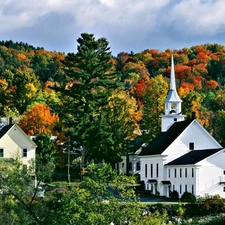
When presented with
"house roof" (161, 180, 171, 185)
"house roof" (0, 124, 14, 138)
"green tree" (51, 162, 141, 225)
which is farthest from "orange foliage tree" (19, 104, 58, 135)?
"green tree" (51, 162, 141, 225)

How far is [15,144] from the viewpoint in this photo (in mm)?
87438

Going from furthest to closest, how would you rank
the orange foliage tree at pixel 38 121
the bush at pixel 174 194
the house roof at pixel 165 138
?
the orange foliage tree at pixel 38 121 < the house roof at pixel 165 138 < the bush at pixel 174 194

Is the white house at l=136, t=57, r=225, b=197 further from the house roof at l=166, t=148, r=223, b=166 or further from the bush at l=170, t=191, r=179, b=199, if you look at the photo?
the bush at l=170, t=191, r=179, b=199

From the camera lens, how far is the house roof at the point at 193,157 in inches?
3130

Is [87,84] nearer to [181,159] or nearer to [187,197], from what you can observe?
[181,159]

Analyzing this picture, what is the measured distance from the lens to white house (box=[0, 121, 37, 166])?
87250 millimetres

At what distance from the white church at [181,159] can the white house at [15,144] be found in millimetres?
11527

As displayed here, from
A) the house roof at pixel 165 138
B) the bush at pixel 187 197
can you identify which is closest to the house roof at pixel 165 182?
the house roof at pixel 165 138

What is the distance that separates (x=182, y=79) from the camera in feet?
538

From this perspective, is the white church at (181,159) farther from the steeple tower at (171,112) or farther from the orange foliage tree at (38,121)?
the orange foliage tree at (38,121)

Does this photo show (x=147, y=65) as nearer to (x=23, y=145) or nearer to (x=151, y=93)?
(x=151, y=93)

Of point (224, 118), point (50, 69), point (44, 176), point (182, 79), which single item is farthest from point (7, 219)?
point (50, 69)

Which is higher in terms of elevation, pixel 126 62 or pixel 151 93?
pixel 126 62

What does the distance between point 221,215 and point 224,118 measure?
4137cm
